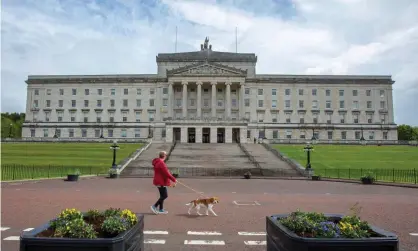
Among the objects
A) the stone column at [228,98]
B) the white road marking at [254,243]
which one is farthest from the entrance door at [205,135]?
the white road marking at [254,243]

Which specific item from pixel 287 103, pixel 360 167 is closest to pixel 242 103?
pixel 287 103

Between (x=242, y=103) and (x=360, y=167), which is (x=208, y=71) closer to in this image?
(x=242, y=103)

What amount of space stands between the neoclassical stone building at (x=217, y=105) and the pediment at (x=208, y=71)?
7.35 ft

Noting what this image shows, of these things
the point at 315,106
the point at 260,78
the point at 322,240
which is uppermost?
the point at 260,78

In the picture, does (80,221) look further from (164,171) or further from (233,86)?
(233,86)

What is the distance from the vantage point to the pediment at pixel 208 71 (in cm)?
8881

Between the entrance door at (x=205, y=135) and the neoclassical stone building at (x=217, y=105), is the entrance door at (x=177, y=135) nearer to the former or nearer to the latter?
the neoclassical stone building at (x=217, y=105)

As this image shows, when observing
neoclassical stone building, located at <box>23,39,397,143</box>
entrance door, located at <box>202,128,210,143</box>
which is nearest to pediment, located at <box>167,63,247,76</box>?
neoclassical stone building, located at <box>23,39,397,143</box>

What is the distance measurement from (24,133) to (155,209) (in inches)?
3852

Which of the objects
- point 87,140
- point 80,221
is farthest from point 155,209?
point 87,140

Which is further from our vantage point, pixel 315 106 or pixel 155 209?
pixel 315 106

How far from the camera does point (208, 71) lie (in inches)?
3516

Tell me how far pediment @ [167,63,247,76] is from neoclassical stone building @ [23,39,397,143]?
7.35 feet

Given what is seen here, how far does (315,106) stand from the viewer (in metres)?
94.0
